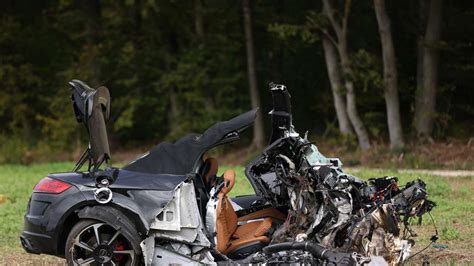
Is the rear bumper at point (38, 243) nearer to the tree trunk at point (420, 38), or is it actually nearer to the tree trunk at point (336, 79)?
the tree trunk at point (420, 38)

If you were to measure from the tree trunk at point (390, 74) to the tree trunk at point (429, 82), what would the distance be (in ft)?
3.21

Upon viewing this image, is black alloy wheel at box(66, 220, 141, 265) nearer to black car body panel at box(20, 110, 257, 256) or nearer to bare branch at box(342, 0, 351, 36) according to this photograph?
black car body panel at box(20, 110, 257, 256)

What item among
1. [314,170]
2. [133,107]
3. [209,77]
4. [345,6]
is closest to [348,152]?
[345,6]

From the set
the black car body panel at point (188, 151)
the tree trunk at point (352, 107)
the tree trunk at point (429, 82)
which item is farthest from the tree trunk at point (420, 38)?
the black car body panel at point (188, 151)

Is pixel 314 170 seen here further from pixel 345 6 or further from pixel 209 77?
pixel 209 77

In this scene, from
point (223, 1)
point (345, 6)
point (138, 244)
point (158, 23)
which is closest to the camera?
point (138, 244)

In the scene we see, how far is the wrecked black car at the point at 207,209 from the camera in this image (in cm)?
782

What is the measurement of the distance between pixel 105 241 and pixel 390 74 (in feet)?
62.4

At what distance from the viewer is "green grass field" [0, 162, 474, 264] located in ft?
33.8

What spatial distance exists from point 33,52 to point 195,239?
32.0 metres

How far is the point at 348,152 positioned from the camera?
27828 millimetres

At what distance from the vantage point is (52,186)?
26.9 feet

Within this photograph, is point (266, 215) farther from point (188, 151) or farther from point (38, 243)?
point (38, 243)

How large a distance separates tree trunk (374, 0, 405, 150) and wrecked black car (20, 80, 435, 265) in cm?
1689
